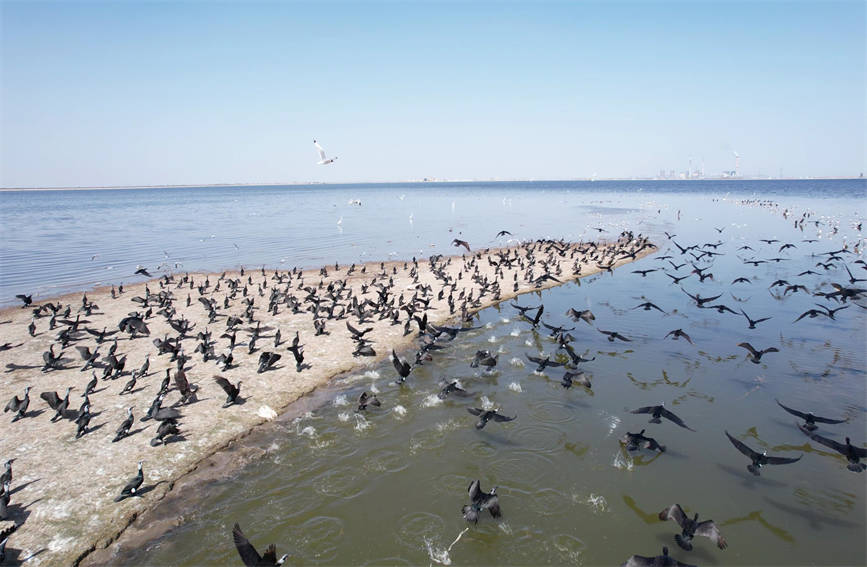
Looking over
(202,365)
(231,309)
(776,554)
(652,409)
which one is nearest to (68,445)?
(202,365)

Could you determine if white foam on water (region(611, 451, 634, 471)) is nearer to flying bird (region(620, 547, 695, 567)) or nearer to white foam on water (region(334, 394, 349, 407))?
flying bird (region(620, 547, 695, 567))

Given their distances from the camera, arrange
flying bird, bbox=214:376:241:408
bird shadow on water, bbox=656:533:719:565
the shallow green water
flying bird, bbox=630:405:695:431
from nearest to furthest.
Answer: bird shadow on water, bbox=656:533:719:565 → the shallow green water → flying bird, bbox=630:405:695:431 → flying bird, bbox=214:376:241:408

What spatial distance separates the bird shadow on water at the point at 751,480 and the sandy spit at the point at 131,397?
34.3 ft

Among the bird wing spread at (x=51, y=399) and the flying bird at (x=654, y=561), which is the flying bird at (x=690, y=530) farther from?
the bird wing spread at (x=51, y=399)

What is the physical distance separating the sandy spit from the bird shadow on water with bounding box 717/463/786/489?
10.5m

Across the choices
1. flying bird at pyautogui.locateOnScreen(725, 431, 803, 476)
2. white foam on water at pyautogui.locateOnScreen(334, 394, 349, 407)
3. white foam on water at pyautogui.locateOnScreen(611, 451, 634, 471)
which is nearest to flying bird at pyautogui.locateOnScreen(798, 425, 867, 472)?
flying bird at pyautogui.locateOnScreen(725, 431, 803, 476)

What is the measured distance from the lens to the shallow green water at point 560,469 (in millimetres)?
7656

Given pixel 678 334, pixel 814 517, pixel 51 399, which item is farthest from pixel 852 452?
pixel 51 399

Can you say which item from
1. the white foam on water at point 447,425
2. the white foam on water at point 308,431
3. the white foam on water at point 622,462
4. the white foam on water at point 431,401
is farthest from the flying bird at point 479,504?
the white foam on water at point 308,431

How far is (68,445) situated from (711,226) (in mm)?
57780

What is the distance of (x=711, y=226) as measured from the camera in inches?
1984

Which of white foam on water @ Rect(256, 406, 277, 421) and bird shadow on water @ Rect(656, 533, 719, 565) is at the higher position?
white foam on water @ Rect(256, 406, 277, 421)

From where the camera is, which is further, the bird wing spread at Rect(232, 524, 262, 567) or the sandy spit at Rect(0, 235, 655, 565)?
the sandy spit at Rect(0, 235, 655, 565)

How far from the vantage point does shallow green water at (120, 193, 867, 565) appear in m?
7.66
